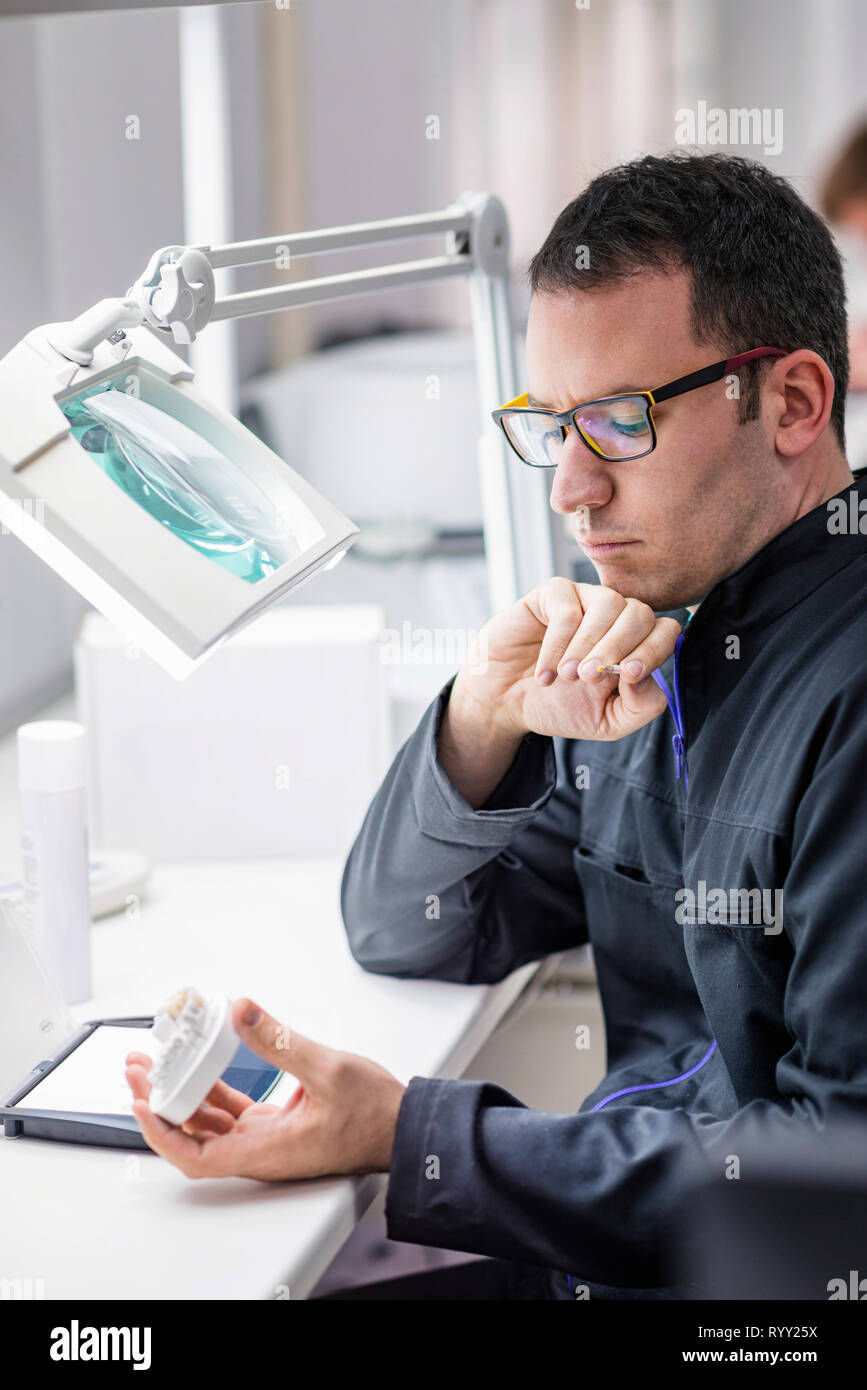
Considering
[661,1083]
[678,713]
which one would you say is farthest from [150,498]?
[661,1083]

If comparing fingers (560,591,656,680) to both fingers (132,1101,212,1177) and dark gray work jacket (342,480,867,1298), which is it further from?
fingers (132,1101,212,1177)

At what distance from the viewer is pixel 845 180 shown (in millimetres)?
2674

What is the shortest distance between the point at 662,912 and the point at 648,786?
0.10 metres

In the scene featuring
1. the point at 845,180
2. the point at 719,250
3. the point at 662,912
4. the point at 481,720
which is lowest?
the point at 662,912

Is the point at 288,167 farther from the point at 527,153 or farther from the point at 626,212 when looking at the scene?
the point at 626,212

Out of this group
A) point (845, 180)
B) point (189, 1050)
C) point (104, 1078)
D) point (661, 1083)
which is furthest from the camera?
point (845, 180)

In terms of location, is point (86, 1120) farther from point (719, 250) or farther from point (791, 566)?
point (719, 250)

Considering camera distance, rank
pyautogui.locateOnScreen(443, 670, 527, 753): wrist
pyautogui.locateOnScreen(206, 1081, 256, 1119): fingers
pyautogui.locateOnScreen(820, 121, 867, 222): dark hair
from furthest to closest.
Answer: pyautogui.locateOnScreen(820, 121, 867, 222): dark hair, pyautogui.locateOnScreen(443, 670, 527, 753): wrist, pyautogui.locateOnScreen(206, 1081, 256, 1119): fingers

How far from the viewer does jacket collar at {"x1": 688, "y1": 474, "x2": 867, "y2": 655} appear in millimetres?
959

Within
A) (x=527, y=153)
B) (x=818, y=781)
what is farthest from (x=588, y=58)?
(x=818, y=781)

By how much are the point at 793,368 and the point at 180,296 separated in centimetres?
45

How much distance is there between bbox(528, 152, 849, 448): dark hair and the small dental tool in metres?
0.57

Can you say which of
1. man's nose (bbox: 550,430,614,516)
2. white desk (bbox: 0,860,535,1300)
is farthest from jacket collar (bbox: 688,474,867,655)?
white desk (bbox: 0,860,535,1300)

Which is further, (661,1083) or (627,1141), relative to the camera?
(661,1083)
